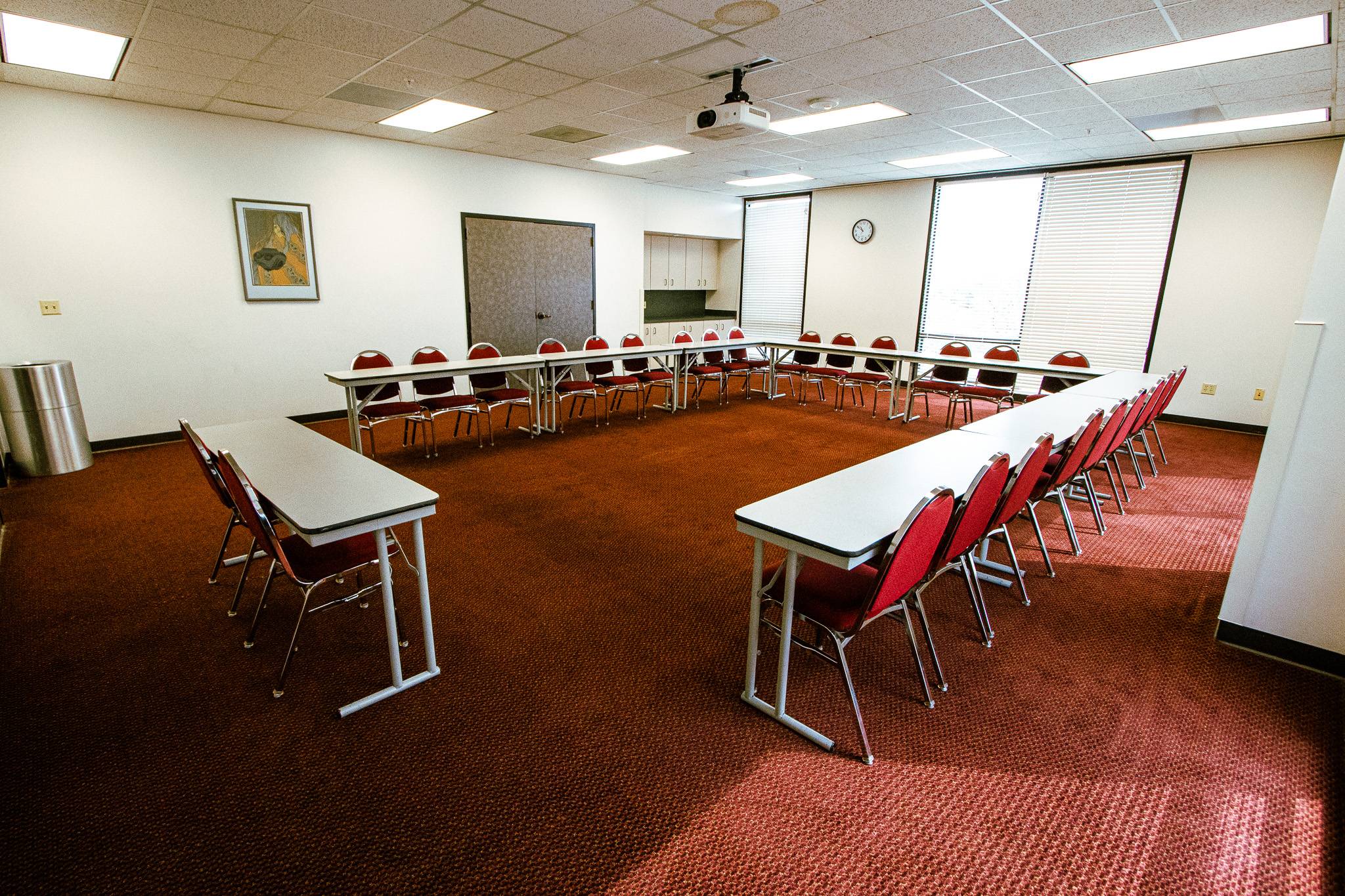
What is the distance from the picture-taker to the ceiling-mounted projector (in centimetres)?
439

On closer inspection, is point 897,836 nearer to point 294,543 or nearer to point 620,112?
point 294,543

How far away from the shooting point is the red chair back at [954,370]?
707cm

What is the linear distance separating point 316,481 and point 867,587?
83.9 inches

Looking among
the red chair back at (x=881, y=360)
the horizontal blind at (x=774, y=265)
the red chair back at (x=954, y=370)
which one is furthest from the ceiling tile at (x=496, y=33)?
the horizontal blind at (x=774, y=265)

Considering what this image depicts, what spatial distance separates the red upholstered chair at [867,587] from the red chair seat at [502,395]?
4184 millimetres

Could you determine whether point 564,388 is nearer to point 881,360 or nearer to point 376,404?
point 376,404

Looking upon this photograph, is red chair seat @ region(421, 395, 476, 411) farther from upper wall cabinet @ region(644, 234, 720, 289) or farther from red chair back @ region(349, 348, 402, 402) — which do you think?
upper wall cabinet @ region(644, 234, 720, 289)

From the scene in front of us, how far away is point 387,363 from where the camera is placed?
220 inches

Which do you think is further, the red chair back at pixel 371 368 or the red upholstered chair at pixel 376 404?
the red chair back at pixel 371 368

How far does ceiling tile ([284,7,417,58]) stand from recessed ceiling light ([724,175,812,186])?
5719 mm

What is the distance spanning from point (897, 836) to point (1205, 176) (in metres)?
7.96

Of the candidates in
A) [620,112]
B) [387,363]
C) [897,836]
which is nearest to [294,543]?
[897,836]

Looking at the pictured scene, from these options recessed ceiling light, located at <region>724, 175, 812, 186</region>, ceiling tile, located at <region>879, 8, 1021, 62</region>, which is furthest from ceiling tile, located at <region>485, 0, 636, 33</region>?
recessed ceiling light, located at <region>724, 175, 812, 186</region>

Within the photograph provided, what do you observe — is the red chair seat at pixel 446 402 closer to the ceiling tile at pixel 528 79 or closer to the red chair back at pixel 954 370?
A: the ceiling tile at pixel 528 79
